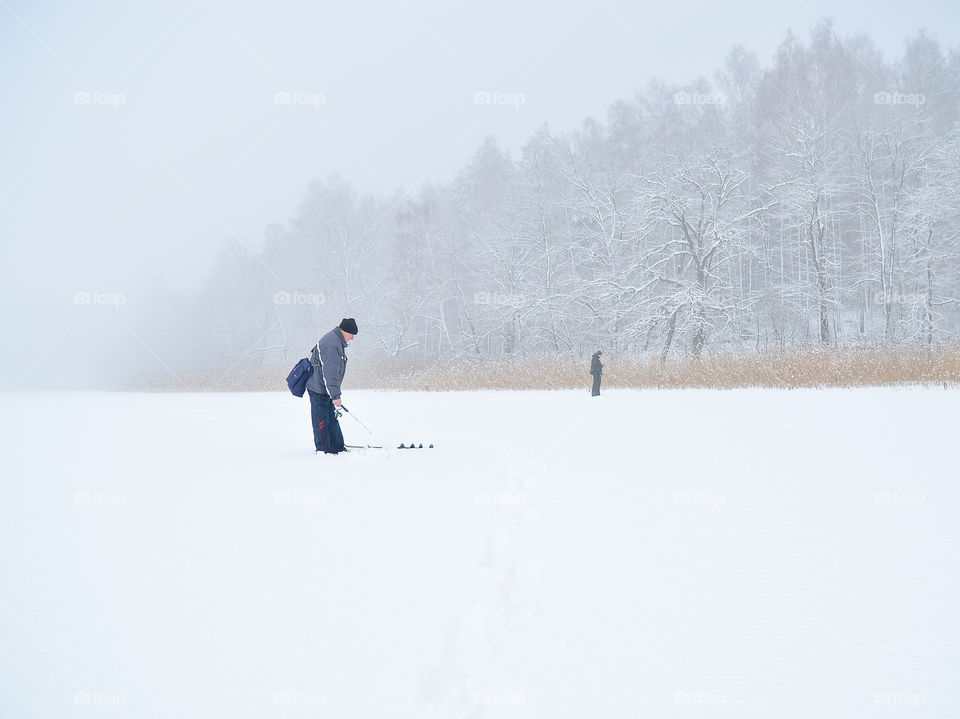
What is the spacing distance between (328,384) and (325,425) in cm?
75

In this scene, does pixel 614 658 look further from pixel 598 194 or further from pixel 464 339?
pixel 464 339

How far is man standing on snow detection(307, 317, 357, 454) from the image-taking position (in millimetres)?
8570

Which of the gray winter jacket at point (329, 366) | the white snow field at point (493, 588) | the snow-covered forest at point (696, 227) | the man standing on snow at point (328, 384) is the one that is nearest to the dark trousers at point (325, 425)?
the man standing on snow at point (328, 384)

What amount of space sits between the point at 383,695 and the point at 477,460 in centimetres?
554

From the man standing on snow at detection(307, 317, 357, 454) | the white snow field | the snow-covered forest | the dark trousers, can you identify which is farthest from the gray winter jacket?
the snow-covered forest

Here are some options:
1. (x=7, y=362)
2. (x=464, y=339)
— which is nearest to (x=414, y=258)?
(x=464, y=339)

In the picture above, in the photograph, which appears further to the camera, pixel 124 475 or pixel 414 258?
pixel 414 258

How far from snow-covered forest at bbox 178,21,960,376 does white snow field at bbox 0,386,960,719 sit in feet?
63.6

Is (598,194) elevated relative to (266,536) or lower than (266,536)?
elevated

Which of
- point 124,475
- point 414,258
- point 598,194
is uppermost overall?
point 598,194

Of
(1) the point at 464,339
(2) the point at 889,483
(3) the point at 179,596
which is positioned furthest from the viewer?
(1) the point at 464,339

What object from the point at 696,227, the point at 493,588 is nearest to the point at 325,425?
the point at 493,588

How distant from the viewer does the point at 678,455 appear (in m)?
7.65

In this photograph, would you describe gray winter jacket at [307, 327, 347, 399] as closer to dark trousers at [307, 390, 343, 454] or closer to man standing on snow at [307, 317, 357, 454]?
man standing on snow at [307, 317, 357, 454]
